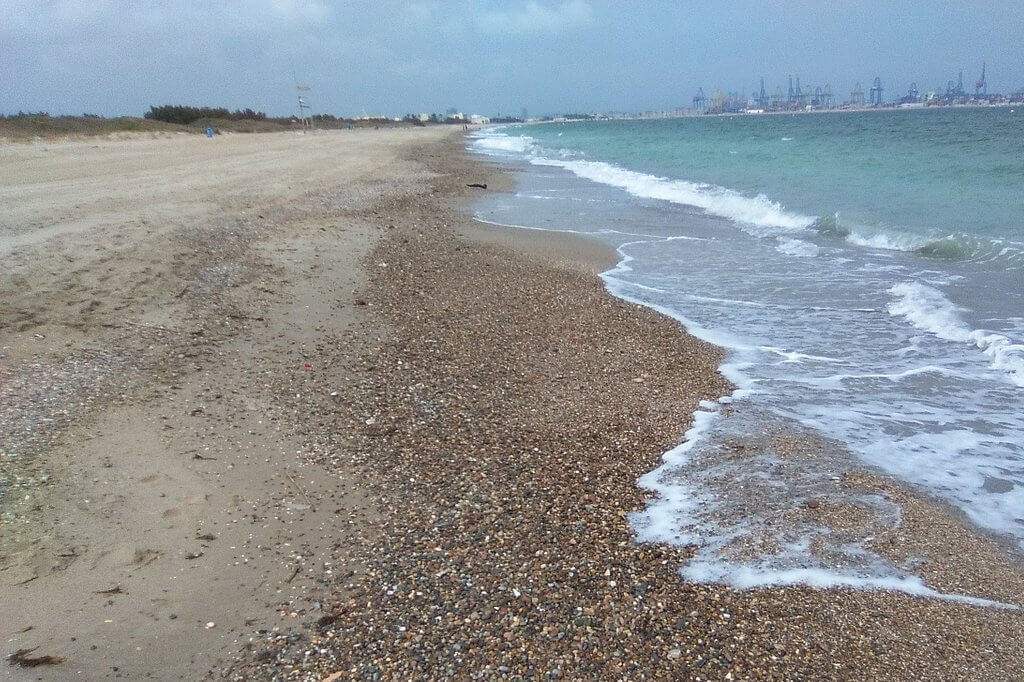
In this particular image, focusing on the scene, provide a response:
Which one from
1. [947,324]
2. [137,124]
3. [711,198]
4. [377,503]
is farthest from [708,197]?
[137,124]

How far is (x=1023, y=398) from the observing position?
570 cm

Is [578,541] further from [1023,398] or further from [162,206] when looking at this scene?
[162,206]

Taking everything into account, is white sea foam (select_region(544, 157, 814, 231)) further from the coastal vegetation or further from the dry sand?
→ the coastal vegetation

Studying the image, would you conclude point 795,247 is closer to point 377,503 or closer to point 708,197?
point 708,197

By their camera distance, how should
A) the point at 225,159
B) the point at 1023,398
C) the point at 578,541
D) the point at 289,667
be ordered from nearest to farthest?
the point at 289,667
the point at 578,541
the point at 1023,398
the point at 225,159

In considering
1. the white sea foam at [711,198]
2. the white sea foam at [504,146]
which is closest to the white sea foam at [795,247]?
the white sea foam at [711,198]

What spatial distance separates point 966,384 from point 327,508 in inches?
242

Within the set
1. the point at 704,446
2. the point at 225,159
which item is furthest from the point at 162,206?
the point at 225,159

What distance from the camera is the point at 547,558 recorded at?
11.3 feet

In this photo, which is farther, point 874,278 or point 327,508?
point 874,278

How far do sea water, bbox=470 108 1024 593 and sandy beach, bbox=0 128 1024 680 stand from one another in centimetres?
26

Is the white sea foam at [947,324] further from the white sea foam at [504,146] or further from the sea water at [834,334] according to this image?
the white sea foam at [504,146]

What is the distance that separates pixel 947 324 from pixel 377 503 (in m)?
7.48

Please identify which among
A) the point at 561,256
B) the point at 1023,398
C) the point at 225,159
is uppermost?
the point at 225,159
